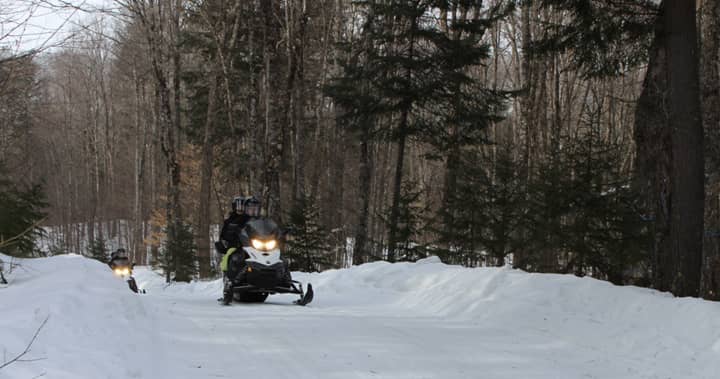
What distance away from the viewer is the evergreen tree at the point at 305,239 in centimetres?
2000

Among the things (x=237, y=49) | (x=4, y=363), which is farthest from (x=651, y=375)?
(x=237, y=49)

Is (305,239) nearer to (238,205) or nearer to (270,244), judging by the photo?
(238,205)

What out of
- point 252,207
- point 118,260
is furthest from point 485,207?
point 118,260

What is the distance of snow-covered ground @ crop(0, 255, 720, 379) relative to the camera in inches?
220

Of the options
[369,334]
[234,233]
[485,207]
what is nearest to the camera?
[369,334]

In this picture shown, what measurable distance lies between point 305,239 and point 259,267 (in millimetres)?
9081

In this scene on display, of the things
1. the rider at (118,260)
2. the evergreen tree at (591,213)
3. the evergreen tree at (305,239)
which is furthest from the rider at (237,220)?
the evergreen tree at (305,239)

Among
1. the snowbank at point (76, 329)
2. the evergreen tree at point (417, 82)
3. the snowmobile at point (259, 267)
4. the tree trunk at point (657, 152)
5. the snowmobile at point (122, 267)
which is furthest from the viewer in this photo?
the evergreen tree at point (417, 82)

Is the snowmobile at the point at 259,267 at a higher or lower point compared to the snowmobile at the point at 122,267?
higher

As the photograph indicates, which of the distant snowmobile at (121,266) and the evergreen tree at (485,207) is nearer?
the distant snowmobile at (121,266)

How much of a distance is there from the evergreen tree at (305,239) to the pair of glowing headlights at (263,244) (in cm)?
836

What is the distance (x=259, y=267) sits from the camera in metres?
11.2

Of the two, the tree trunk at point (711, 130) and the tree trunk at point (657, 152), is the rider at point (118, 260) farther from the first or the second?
the tree trunk at point (711, 130)

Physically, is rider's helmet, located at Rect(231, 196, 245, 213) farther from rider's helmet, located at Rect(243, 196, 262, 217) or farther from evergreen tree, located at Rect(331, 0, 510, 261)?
evergreen tree, located at Rect(331, 0, 510, 261)
